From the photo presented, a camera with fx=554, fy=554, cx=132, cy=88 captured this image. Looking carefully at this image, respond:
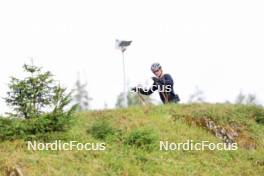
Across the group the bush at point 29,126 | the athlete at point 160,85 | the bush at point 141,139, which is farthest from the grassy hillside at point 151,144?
the athlete at point 160,85

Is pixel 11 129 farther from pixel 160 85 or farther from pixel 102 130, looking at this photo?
pixel 160 85

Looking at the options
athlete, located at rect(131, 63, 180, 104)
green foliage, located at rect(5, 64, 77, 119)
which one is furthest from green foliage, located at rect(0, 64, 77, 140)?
athlete, located at rect(131, 63, 180, 104)

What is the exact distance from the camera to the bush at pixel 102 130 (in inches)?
535

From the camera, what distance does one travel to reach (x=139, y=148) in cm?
1325

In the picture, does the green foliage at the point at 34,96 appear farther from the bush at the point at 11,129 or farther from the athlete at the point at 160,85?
the athlete at the point at 160,85

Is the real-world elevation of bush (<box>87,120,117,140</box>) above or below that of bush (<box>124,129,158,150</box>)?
above

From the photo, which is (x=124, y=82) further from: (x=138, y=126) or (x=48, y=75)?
(x=48, y=75)

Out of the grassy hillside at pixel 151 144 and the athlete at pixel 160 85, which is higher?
the athlete at pixel 160 85

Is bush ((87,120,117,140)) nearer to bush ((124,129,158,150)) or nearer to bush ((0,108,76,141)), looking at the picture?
bush ((124,129,158,150))

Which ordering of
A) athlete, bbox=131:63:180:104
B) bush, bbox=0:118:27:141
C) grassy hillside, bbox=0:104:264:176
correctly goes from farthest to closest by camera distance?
1. athlete, bbox=131:63:180:104
2. bush, bbox=0:118:27:141
3. grassy hillside, bbox=0:104:264:176

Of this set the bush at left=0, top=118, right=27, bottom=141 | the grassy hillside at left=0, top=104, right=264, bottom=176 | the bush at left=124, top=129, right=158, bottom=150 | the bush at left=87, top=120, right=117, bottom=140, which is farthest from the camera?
the bush at left=87, top=120, right=117, bottom=140

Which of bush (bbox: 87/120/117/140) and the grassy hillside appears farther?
bush (bbox: 87/120/117/140)

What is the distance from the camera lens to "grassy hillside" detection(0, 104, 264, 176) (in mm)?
11594

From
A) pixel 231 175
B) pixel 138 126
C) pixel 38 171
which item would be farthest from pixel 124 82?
pixel 38 171
